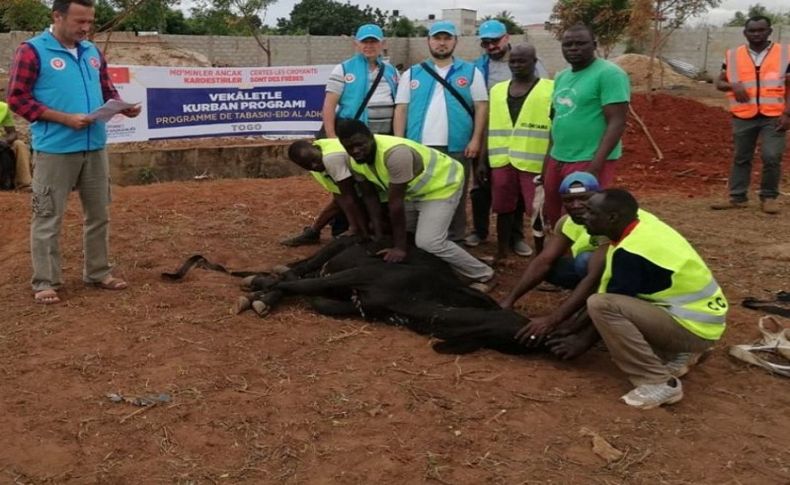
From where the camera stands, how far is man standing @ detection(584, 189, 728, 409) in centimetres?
348

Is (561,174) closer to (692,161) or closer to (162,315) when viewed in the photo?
(162,315)

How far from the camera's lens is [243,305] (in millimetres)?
4680

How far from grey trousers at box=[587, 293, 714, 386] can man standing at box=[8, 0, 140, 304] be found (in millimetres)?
3074

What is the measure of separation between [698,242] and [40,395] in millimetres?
5204

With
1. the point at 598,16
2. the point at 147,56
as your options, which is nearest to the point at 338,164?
the point at 147,56

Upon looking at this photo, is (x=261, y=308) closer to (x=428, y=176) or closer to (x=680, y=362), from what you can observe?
(x=428, y=176)

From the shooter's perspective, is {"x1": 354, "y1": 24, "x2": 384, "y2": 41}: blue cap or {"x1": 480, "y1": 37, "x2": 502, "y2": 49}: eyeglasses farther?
{"x1": 480, "y1": 37, "x2": 502, "y2": 49}: eyeglasses

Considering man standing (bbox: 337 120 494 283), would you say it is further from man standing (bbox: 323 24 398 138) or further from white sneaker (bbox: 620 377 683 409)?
white sneaker (bbox: 620 377 683 409)

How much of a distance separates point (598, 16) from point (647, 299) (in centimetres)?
1590

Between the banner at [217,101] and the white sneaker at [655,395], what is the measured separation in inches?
291

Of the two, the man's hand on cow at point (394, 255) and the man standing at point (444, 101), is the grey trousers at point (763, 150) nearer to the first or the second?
the man standing at point (444, 101)

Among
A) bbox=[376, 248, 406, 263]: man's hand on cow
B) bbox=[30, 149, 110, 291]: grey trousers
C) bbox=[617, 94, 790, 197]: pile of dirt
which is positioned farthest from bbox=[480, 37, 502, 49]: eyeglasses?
bbox=[617, 94, 790, 197]: pile of dirt

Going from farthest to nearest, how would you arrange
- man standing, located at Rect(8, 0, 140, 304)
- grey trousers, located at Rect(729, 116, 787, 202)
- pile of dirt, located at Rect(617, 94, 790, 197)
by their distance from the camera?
pile of dirt, located at Rect(617, 94, 790, 197) < grey trousers, located at Rect(729, 116, 787, 202) < man standing, located at Rect(8, 0, 140, 304)

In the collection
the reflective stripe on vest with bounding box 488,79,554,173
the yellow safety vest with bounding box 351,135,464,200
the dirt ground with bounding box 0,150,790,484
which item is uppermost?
the reflective stripe on vest with bounding box 488,79,554,173
